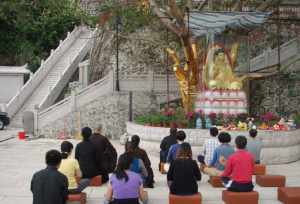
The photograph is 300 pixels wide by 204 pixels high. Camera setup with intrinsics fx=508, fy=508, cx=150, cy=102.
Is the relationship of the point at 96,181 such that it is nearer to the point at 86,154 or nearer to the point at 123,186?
the point at 86,154

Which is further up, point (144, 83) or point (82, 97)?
point (144, 83)

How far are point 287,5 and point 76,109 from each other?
36.8 feet

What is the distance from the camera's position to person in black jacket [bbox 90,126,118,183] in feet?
36.3

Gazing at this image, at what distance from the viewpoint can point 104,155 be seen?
11.4 meters

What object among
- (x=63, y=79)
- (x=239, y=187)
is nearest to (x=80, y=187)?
(x=239, y=187)

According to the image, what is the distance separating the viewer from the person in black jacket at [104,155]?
11.1 metres

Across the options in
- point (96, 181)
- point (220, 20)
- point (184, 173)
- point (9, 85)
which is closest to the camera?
point (184, 173)

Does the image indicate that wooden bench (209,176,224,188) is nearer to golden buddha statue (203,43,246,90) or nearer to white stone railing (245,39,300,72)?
golden buddha statue (203,43,246,90)

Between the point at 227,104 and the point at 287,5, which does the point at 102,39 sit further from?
the point at 227,104

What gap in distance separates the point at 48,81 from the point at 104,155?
67.7 feet

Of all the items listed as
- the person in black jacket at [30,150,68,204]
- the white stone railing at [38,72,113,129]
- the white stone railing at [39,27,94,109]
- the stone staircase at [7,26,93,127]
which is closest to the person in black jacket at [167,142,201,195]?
the person in black jacket at [30,150,68,204]

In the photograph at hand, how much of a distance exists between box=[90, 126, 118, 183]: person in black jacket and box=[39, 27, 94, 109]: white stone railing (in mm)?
15568

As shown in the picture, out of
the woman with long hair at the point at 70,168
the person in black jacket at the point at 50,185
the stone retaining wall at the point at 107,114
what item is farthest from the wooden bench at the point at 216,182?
the stone retaining wall at the point at 107,114

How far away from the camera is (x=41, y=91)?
3030 centimetres
